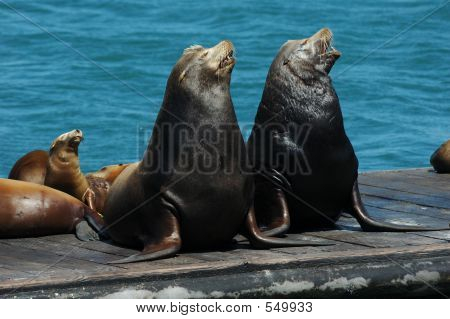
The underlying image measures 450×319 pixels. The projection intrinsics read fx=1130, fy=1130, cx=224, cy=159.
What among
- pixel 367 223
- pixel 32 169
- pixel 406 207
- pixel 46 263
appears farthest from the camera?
pixel 32 169

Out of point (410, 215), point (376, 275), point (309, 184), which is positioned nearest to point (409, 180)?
point (410, 215)

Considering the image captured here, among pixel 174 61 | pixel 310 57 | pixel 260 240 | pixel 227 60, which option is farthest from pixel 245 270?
pixel 174 61

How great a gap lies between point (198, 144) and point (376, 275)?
1260 mm

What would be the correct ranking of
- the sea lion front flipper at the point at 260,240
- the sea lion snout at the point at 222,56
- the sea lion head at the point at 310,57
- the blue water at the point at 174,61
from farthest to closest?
the blue water at the point at 174,61
the sea lion head at the point at 310,57
the sea lion snout at the point at 222,56
the sea lion front flipper at the point at 260,240

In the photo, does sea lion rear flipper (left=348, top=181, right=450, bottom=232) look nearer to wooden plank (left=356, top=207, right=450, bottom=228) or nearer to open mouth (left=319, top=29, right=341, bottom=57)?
wooden plank (left=356, top=207, right=450, bottom=228)

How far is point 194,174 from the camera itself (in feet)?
21.2

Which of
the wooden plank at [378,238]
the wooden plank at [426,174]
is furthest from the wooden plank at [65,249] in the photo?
the wooden plank at [426,174]

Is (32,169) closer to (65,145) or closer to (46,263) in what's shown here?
(65,145)

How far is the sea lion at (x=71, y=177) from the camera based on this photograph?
858 cm

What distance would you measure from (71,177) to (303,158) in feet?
7.47

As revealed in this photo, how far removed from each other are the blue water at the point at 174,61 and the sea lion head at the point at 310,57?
6.99 metres

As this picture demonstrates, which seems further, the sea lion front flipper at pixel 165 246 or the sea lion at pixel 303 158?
the sea lion at pixel 303 158

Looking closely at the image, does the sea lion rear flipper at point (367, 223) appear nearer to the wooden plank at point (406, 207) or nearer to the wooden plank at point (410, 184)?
the wooden plank at point (406, 207)

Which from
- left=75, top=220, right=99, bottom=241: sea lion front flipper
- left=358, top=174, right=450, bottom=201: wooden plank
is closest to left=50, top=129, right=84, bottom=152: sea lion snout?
left=75, top=220, right=99, bottom=241: sea lion front flipper
